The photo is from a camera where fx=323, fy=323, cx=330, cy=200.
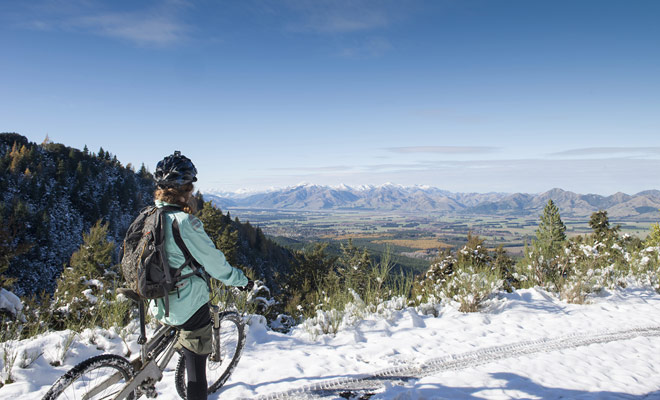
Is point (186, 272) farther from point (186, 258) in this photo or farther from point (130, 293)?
point (130, 293)

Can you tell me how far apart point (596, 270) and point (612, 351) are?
155 inches

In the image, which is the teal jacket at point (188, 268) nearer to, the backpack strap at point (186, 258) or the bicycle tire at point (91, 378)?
the backpack strap at point (186, 258)

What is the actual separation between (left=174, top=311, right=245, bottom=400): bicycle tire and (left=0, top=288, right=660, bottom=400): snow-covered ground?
0.13 meters

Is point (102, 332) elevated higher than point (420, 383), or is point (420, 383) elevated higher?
point (102, 332)

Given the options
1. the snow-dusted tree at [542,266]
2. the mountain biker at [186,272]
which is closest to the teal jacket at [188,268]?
the mountain biker at [186,272]

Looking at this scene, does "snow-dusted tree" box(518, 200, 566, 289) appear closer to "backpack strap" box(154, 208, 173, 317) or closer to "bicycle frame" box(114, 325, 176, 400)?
"bicycle frame" box(114, 325, 176, 400)

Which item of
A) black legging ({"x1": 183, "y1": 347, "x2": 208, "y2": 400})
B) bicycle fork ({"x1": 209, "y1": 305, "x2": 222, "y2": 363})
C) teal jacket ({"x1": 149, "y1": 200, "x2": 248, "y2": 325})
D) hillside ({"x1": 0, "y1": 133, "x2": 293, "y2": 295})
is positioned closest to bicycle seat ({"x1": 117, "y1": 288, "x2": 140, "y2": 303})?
teal jacket ({"x1": 149, "y1": 200, "x2": 248, "y2": 325})

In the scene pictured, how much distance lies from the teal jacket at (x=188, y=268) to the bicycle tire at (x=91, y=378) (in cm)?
48

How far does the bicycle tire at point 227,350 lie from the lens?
3.71 meters

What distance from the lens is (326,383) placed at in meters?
3.77

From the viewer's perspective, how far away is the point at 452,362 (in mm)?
4359

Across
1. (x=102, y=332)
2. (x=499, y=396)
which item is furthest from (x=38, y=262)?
(x=499, y=396)

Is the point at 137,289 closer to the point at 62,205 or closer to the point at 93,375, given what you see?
the point at 93,375

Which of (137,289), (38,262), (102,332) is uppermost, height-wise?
(137,289)
